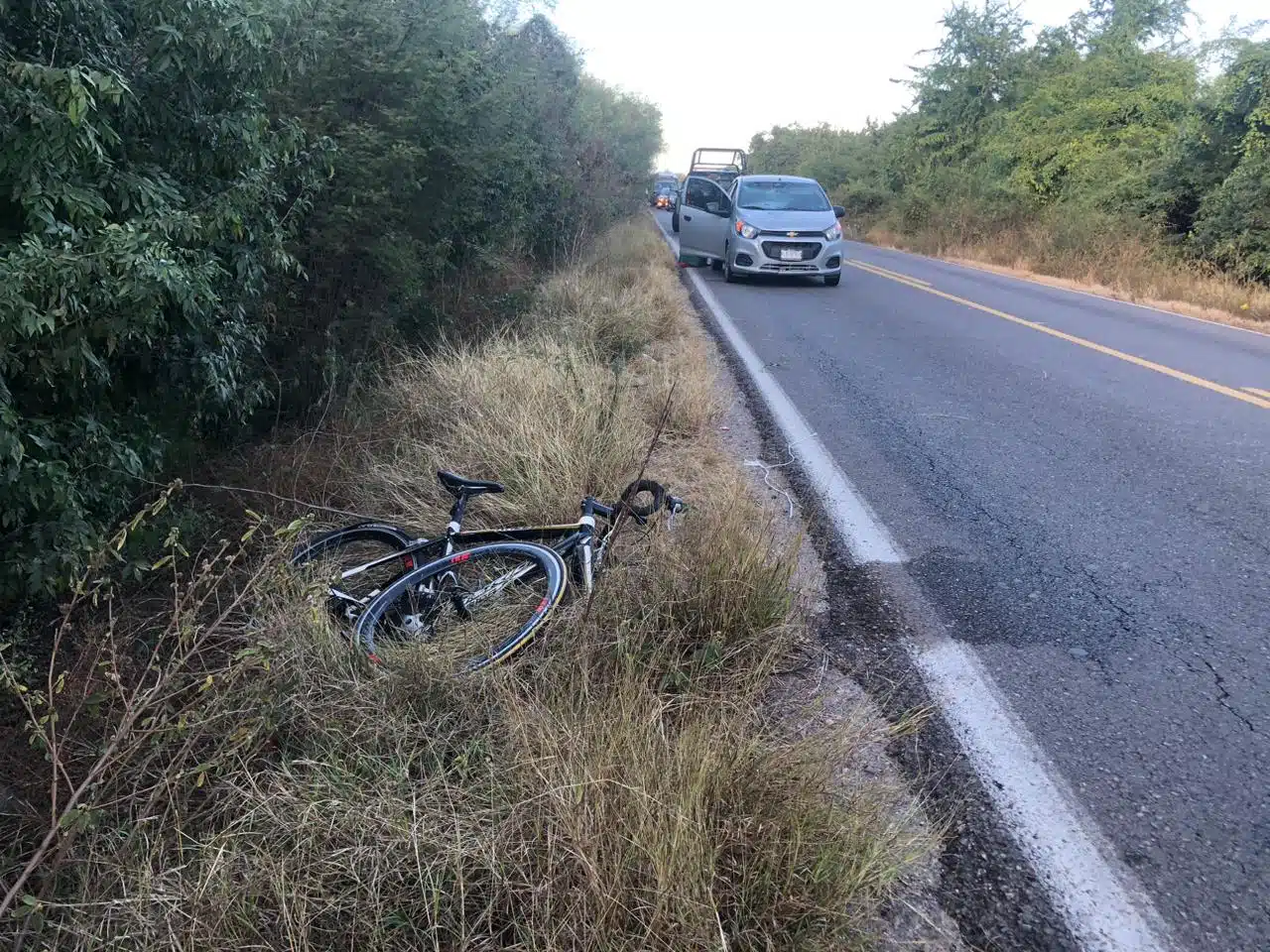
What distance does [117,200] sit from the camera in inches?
127

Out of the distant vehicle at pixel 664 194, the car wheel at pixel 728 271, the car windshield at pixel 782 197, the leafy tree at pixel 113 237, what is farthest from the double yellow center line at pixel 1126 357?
the distant vehicle at pixel 664 194

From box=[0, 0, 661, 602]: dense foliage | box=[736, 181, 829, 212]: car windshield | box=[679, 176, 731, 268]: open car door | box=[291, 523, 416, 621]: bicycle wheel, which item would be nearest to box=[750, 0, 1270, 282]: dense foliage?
box=[736, 181, 829, 212]: car windshield

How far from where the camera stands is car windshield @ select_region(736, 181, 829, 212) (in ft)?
51.1

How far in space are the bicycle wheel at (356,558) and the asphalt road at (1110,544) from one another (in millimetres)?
2168

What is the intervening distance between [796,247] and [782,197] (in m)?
1.46

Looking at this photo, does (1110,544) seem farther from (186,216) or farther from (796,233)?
(796,233)

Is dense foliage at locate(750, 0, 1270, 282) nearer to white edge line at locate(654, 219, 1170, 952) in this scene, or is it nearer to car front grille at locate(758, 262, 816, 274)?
car front grille at locate(758, 262, 816, 274)

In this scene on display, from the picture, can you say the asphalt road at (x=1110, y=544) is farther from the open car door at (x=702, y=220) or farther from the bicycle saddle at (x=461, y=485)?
the open car door at (x=702, y=220)

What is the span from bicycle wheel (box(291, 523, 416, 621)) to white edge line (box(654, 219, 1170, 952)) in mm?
1961

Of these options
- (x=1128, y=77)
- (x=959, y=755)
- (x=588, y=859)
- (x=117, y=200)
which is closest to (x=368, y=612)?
(x=588, y=859)

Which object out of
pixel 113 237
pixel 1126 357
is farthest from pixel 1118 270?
pixel 113 237

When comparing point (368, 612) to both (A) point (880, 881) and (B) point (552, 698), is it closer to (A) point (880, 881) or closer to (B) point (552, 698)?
(B) point (552, 698)

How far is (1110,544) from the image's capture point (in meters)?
4.37

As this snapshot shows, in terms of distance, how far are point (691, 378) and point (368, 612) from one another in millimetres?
3984
